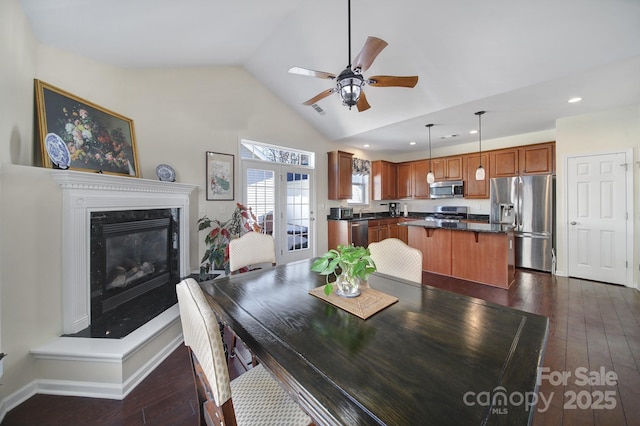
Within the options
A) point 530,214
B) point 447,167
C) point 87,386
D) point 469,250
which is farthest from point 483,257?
point 87,386

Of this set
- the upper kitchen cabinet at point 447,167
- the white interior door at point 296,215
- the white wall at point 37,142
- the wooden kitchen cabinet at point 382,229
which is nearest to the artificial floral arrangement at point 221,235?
the white wall at point 37,142

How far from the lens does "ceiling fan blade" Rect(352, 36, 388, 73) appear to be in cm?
170

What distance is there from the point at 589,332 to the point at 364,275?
269 cm

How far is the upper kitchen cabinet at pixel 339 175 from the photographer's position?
197 inches

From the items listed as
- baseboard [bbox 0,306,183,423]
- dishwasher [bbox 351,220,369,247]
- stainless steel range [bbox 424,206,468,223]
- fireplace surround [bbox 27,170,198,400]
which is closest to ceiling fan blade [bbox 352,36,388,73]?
A: fireplace surround [bbox 27,170,198,400]

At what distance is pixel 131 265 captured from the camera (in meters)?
2.43

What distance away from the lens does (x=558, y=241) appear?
13.1 feet

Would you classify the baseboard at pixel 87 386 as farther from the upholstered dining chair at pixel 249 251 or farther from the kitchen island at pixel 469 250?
the kitchen island at pixel 469 250

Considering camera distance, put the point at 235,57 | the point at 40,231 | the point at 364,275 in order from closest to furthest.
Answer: the point at 364,275 → the point at 40,231 → the point at 235,57

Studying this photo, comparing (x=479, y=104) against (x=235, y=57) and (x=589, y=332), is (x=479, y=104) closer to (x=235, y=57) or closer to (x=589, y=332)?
(x=589, y=332)

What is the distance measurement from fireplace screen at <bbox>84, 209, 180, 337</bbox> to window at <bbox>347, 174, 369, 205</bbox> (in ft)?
12.9

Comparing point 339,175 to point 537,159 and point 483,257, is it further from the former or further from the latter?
point 537,159

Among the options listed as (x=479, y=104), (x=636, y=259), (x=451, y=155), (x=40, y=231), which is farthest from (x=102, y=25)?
(x=636, y=259)

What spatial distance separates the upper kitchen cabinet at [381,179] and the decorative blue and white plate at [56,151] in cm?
540
